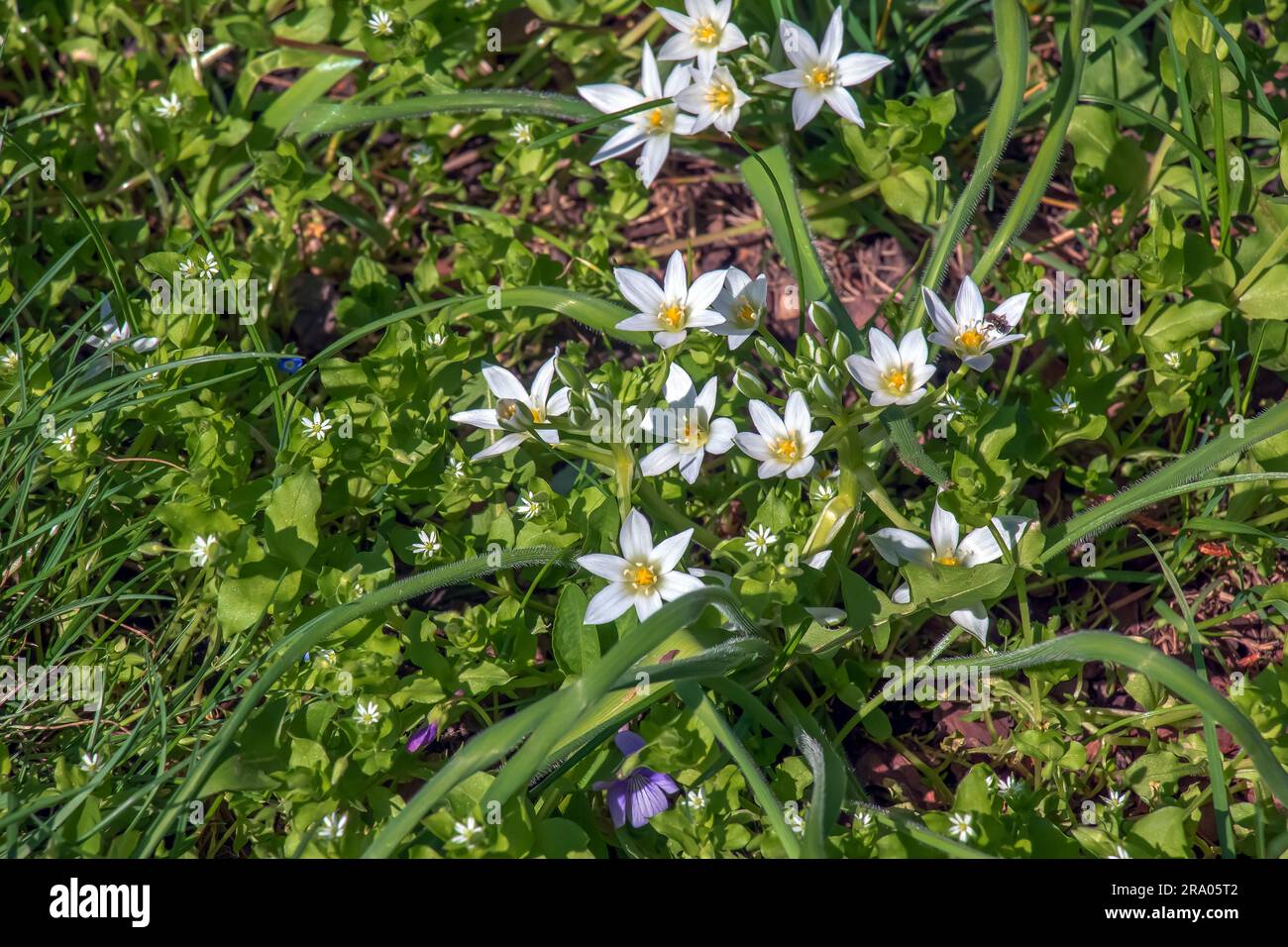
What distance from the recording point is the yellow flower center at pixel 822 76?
9.39 feet

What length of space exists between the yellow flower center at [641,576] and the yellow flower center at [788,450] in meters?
0.40

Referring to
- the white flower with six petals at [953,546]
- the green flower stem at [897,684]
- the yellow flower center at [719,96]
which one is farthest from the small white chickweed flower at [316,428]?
the green flower stem at [897,684]

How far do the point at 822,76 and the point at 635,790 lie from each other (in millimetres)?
1846

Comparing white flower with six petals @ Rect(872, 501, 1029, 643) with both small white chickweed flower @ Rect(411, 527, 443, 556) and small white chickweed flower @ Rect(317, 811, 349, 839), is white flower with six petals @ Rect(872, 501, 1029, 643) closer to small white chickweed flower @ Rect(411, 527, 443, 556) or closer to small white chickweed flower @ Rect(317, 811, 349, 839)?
small white chickweed flower @ Rect(411, 527, 443, 556)

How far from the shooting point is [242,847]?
110 inches

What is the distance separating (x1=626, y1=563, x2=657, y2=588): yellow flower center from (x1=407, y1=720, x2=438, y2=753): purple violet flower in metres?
0.68

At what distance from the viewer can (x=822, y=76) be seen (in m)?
2.87

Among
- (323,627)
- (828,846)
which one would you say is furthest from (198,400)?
(828,846)

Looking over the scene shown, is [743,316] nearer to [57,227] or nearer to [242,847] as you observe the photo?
[242,847]

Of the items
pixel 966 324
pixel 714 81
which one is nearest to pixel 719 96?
pixel 714 81

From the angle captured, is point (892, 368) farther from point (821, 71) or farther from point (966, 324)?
point (821, 71)

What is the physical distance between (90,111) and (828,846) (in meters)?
3.19

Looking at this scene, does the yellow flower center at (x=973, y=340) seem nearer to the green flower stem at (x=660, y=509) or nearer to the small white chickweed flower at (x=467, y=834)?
the green flower stem at (x=660, y=509)

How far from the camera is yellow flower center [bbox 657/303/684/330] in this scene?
266cm
